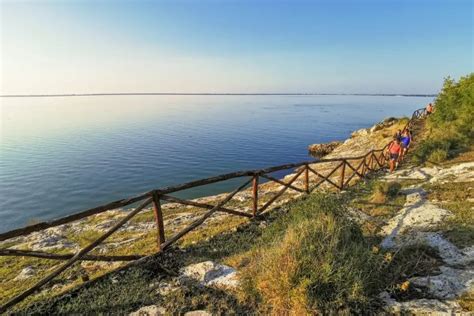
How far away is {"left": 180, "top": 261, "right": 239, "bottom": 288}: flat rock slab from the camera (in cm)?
589

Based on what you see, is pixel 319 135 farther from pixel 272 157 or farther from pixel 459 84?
pixel 459 84

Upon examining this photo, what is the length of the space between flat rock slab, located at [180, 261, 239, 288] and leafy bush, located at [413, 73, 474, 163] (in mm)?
14994

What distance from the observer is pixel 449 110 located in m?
27.6

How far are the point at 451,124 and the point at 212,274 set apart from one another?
24.7 meters

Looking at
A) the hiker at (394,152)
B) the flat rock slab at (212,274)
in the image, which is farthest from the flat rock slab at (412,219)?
the hiker at (394,152)

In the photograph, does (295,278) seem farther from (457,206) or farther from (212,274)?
(457,206)

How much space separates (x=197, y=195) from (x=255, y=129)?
4124cm

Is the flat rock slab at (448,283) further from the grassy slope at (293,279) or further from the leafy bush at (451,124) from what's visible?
the leafy bush at (451,124)

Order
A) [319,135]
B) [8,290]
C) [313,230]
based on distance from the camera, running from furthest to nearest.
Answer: [319,135]
[8,290]
[313,230]

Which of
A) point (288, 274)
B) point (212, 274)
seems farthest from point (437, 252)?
point (212, 274)

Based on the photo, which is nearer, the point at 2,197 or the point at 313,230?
the point at 313,230

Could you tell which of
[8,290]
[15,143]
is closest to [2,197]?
[8,290]

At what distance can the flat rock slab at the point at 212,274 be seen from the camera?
5.89 metres

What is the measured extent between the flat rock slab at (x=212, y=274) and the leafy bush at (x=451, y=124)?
14994 millimetres
